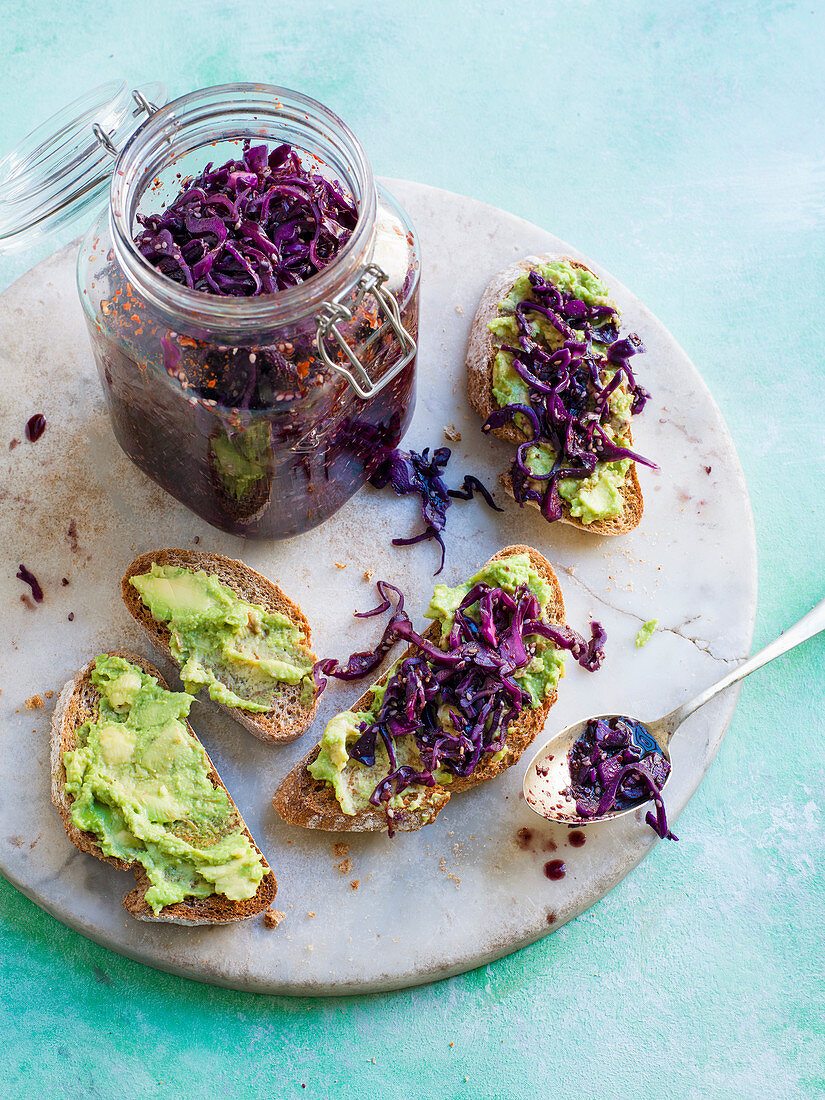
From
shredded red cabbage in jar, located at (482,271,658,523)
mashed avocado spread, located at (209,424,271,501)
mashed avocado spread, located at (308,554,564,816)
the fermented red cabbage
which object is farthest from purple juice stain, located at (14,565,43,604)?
shredded red cabbage in jar, located at (482,271,658,523)

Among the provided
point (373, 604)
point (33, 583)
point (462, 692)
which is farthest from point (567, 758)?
point (33, 583)

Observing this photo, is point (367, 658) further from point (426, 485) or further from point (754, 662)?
point (754, 662)

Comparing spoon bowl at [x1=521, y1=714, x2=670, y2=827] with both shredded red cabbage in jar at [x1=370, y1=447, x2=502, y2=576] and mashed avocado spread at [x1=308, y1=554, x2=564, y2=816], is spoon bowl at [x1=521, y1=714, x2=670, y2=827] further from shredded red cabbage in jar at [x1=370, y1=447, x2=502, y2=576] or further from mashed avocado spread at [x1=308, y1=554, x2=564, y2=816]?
shredded red cabbage in jar at [x1=370, y1=447, x2=502, y2=576]

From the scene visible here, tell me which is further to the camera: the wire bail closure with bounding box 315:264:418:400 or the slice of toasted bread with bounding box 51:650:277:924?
the slice of toasted bread with bounding box 51:650:277:924

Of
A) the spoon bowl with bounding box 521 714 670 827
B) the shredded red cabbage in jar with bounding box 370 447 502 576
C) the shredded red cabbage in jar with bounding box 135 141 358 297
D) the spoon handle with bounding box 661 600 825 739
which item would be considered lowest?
the spoon handle with bounding box 661 600 825 739


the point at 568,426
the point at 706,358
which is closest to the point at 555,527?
the point at 568,426

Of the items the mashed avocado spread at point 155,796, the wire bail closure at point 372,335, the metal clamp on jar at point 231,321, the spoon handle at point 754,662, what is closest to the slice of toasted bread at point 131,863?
the mashed avocado spread at point 155,796
